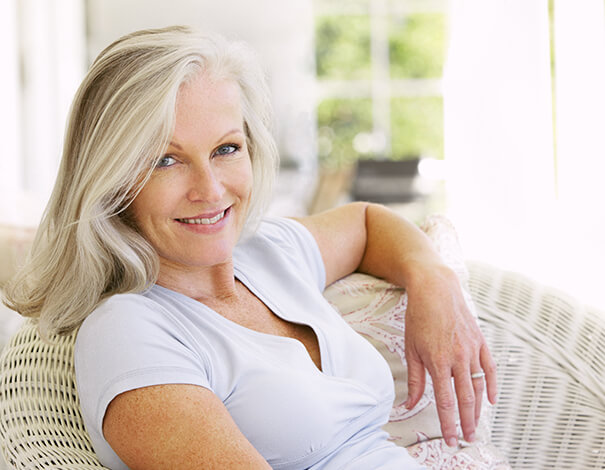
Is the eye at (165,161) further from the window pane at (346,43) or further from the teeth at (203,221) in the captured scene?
the window pane at (346,43)

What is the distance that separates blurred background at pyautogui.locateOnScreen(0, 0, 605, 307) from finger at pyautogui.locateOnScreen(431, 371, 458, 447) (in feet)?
1.34

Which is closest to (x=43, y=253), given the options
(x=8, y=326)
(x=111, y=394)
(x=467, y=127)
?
(x=111, y=394)

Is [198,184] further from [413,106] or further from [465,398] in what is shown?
[413,106]

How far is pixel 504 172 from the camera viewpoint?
346 centimetres

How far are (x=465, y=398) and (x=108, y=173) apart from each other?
0.71 metres

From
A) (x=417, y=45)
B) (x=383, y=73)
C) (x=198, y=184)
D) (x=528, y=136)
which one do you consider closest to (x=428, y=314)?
(x=198, y=184)

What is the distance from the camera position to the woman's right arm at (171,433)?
843 millimetres

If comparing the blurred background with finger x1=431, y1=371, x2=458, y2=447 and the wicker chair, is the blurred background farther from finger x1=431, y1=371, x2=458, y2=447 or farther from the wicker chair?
finger x1=431, y1=371, x2=458, y2=447

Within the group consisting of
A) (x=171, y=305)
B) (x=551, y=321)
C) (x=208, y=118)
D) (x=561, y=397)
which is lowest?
(x=561, y=397)

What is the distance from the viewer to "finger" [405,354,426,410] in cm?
129

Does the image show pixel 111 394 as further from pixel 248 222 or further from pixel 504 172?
pixel 504 172

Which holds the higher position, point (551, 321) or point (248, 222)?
point (248, 222)

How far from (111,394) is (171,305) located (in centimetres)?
21

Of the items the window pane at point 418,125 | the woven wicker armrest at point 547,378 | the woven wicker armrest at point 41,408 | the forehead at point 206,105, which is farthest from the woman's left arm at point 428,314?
the window pane at point 418,125
